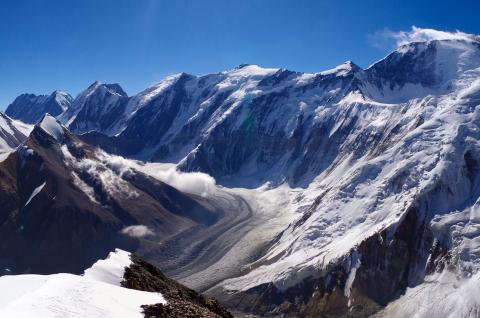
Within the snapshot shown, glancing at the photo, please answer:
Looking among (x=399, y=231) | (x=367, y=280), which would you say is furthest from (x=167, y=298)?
(x=399, y=231)

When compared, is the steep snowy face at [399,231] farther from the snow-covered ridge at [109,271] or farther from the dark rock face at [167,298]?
the snow-covered ridge at [109,271]

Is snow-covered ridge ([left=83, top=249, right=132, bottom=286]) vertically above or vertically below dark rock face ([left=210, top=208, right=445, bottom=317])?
below

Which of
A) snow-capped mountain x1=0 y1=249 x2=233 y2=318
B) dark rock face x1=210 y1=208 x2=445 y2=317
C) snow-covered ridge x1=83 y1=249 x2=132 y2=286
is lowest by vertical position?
snow-capped mountain x1=0 y1=249 x2=233 y2=318

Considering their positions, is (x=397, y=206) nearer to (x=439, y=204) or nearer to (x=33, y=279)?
(x=439, y=204)

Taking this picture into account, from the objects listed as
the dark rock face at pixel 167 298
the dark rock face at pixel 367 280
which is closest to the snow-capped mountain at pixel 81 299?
the dark rock face at pixel 167 298

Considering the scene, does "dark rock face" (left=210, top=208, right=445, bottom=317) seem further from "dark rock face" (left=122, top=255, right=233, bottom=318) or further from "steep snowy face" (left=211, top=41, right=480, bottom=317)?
"dark rock face" (left=122, top=255, right=233, bottom=318)

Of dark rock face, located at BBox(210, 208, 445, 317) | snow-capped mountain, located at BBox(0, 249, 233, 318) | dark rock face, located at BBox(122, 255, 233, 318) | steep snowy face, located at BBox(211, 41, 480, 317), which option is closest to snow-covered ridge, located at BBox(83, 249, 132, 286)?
snow-capped mountain, located at BBox(0, 249, 233, 318)

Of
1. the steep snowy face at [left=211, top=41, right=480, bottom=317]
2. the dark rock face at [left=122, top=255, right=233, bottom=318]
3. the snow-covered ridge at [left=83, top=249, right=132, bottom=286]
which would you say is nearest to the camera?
the dark rock face at [left=122, top=255, right=233, bottom=318]

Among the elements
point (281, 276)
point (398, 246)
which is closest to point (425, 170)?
point (398, 246)

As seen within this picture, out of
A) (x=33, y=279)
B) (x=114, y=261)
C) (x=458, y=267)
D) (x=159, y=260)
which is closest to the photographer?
(x=33, y=279)
